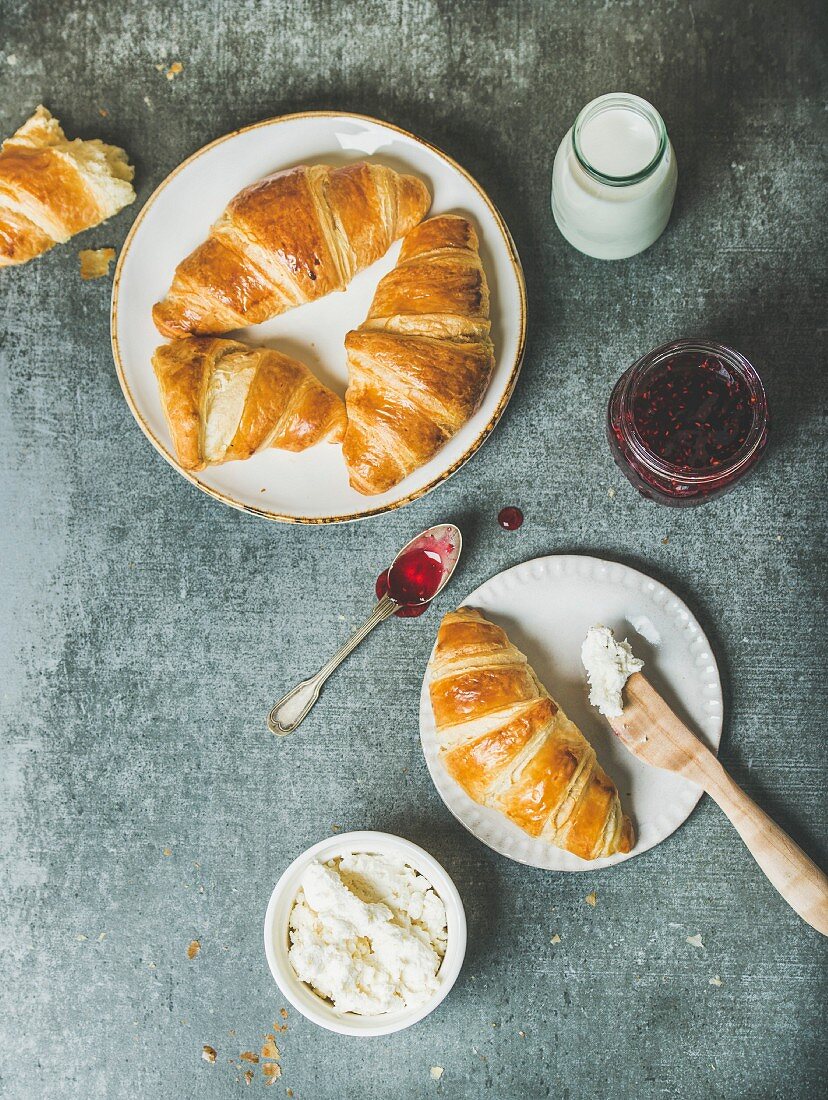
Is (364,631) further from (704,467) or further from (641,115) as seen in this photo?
(641,115)

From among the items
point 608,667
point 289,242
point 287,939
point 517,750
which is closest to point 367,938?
point 287,939

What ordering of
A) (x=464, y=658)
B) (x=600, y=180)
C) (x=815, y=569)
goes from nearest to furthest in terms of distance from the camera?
1. (x=600, y=180)
2. (x=464, y=658)
3. (x=815, y=569)

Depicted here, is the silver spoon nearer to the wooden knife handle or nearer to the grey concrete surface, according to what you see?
the grey concrete surface

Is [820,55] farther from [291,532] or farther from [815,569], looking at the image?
[291,532]

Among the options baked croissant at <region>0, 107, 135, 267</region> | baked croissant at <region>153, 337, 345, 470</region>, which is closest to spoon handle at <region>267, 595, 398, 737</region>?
baked croissant at <region>153, 337, 345, 470</region>

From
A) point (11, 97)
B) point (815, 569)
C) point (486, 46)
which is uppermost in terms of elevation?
point (486, 46)

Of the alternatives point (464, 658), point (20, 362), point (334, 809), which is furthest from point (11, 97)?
point (334, 809)

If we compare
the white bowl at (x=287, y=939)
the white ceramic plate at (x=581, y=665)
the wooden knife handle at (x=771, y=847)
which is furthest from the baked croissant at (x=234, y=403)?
the wooden knife handle at (x=771, y=847)
